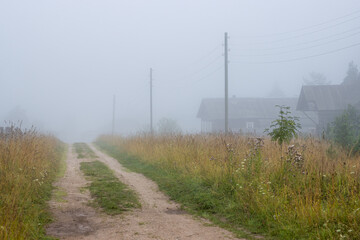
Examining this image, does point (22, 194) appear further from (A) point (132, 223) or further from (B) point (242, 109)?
(B) point (242, 109)

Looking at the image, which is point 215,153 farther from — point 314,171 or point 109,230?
point 109,230

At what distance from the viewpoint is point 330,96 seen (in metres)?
34.6

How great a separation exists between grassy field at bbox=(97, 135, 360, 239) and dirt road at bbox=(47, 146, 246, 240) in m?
0.49

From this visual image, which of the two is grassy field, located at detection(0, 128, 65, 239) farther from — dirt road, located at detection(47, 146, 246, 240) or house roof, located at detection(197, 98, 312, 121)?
house roof, located at detection(197, 98, 312, 121)

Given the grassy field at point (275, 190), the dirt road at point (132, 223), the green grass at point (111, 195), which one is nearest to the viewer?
the grassy field at point (275, 190)

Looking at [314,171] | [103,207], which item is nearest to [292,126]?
[314,171]

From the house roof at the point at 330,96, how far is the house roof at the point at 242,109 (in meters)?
Result: 13.4

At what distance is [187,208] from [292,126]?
3.09m

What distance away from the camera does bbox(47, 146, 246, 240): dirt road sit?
4883mm

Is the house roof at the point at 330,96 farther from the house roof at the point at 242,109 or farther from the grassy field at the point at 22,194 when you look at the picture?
the grassy field at the point at 22,194

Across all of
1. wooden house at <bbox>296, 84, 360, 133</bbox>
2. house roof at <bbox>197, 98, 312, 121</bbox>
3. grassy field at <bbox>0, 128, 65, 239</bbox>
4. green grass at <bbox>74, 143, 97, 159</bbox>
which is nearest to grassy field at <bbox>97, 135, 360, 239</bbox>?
grassy field at <bbox>0, 128, 65, 239</bbox>

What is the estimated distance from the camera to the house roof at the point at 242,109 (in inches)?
1933

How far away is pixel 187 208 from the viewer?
263 inches

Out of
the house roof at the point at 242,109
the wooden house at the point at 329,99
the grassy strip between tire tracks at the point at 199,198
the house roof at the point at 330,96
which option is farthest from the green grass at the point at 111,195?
the house roof at the point at 242,109
